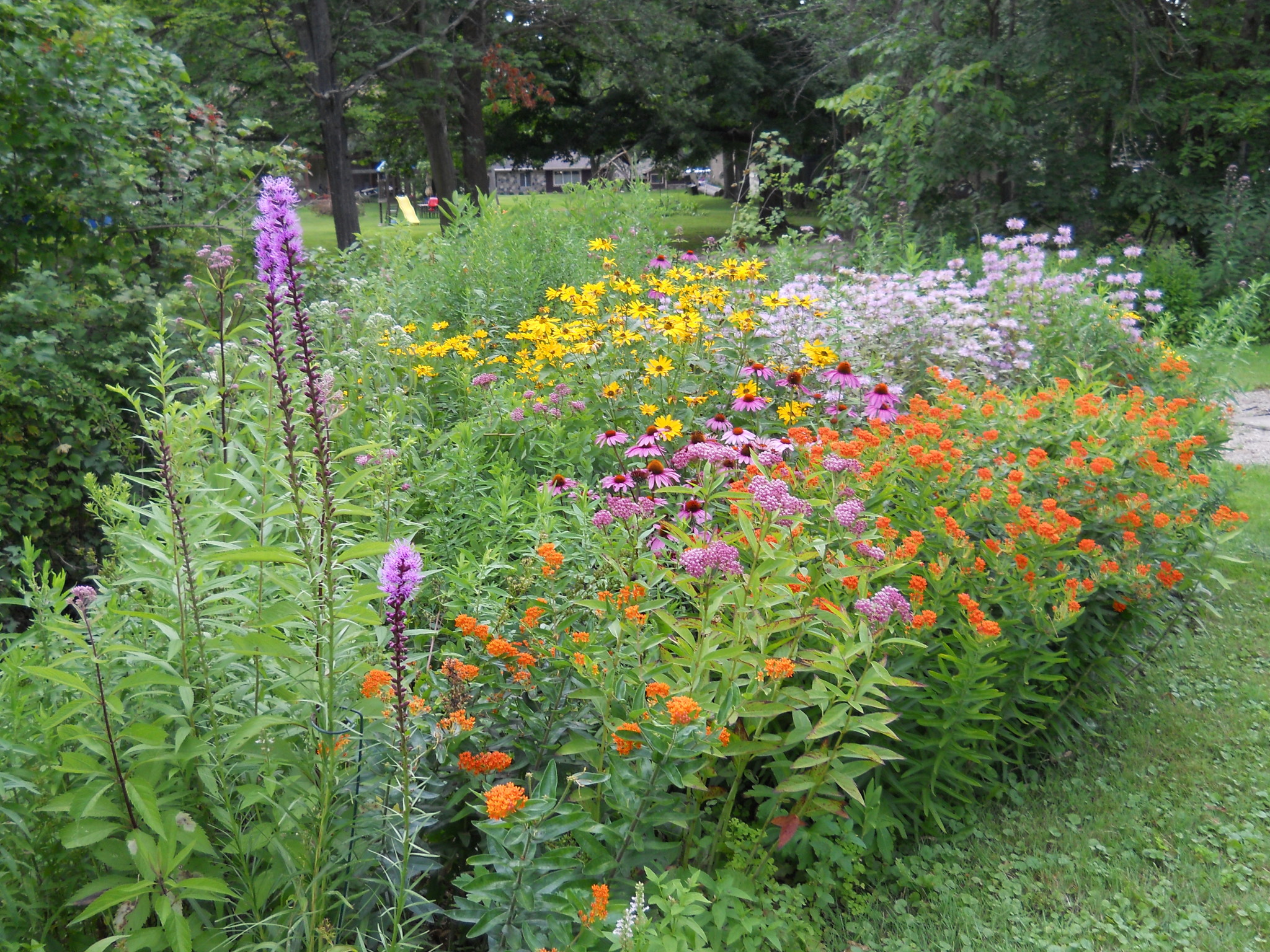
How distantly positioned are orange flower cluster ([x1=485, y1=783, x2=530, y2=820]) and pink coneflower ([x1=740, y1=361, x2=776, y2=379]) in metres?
2.81

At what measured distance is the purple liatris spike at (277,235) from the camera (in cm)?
143

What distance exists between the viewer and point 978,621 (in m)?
2.46

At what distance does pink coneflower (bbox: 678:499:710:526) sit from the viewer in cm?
279

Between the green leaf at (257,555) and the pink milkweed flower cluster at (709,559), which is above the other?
the green leaf at (257,555)

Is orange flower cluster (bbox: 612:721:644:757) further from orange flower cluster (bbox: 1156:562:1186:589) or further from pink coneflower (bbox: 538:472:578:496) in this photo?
orange flower cluster (bbox: 1156:562:1186:589)

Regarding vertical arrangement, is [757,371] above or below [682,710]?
above

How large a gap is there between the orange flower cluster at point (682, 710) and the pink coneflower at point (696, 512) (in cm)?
96

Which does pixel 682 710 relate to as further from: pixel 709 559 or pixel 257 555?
pixel 257 555

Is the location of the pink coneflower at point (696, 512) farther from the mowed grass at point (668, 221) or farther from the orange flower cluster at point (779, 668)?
the mowed grass at point (668, 221)

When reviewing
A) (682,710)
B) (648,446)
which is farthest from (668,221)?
(682,710)

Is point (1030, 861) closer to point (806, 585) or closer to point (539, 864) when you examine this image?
point (806, 585)

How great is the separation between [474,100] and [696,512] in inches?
601

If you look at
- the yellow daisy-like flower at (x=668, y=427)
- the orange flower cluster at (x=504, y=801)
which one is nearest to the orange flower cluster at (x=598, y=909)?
the orange flower cluster at (x=504, y=801)

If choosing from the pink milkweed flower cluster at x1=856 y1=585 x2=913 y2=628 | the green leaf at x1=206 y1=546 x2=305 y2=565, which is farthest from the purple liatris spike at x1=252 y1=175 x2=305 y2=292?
the pink milkweed flower cluster at x1=856 y1=585 x2=913 y2=628
